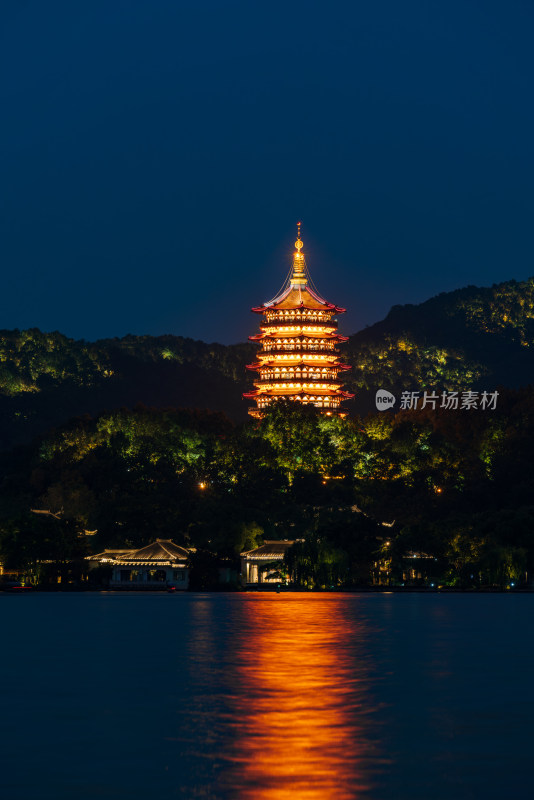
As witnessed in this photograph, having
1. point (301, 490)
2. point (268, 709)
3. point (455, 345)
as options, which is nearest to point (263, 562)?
point (301, 490)

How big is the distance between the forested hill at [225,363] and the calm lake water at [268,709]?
310 ft

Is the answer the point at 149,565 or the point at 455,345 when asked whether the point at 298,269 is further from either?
the point at 455,345

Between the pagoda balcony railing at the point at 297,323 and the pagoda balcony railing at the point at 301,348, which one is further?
the pagoda balcony railing at the point at 297,323

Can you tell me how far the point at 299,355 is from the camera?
102500mm

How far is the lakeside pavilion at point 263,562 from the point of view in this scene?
7800cm

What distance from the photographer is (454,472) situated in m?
90.9

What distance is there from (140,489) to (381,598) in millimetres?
20050

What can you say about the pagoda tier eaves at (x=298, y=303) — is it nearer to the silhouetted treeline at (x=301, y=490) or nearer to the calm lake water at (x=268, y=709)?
the silhouetted treeline at (x=301, y=490)

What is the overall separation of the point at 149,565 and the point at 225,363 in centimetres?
9012

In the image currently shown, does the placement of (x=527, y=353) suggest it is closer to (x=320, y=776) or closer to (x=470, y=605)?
(x=470, y=605)

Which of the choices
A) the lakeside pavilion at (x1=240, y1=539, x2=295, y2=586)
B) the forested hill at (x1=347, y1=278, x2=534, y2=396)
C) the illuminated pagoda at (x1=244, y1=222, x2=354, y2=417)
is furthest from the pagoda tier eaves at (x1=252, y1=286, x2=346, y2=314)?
the forested hill at (x1=347, y1=278, x2=534, y2=396)

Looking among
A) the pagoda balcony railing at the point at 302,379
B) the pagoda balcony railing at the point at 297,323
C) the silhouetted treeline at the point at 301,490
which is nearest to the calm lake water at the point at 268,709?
the silhouetted treeline at the point at 301,490

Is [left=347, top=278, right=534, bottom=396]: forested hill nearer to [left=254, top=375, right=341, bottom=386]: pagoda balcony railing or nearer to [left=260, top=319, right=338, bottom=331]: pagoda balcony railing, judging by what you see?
[left=260, top=319, right=338, bottom=331]: pagoda balcony railing

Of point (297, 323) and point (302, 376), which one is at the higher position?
point (297, 323)
